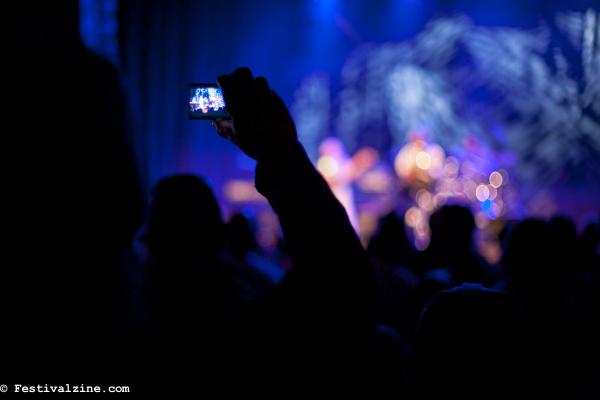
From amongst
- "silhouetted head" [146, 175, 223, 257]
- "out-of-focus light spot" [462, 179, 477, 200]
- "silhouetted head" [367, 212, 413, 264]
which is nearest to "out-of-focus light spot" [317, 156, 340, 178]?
"out-of-focus light spot" [462, 179, 477, 200]

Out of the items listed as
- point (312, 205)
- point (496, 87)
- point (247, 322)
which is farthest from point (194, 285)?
point (496, 87)

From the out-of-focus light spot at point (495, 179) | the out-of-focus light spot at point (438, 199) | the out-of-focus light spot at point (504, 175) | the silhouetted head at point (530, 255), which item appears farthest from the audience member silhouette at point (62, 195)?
the out-of-focus light spot at point (504, 175)

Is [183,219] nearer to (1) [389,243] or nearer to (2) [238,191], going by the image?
(1) [389,243]

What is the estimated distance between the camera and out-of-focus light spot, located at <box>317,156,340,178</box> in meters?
10.1

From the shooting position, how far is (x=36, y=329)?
2.48 ft

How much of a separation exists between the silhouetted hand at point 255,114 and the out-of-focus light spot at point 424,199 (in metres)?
9.32

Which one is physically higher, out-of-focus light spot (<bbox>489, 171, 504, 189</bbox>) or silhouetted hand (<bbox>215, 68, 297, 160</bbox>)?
silhouetted hand (<bbox>215, 68, 297, 160</bbox>)

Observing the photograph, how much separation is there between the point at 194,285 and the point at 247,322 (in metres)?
0.32

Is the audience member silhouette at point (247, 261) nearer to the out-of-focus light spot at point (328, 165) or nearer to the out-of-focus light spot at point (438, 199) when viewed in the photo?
the out-of-focus light spot at point (328, 165)

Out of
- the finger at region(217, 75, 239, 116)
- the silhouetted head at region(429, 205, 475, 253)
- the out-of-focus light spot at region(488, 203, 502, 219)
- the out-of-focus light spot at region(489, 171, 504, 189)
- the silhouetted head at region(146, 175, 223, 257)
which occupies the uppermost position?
the finger at region(217, 75, 239, 116)

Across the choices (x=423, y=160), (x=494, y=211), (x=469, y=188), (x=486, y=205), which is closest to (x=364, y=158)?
(x=423, y=160)

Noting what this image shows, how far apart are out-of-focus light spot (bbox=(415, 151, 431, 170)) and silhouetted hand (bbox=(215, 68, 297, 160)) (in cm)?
931

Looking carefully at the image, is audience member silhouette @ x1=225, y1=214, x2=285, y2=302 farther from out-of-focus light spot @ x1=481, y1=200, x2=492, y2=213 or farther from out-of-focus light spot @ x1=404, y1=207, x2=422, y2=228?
out-of-focus light spot @ x1=481, y1=200, x2=492, y2=213

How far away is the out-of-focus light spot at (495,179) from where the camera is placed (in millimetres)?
10070
